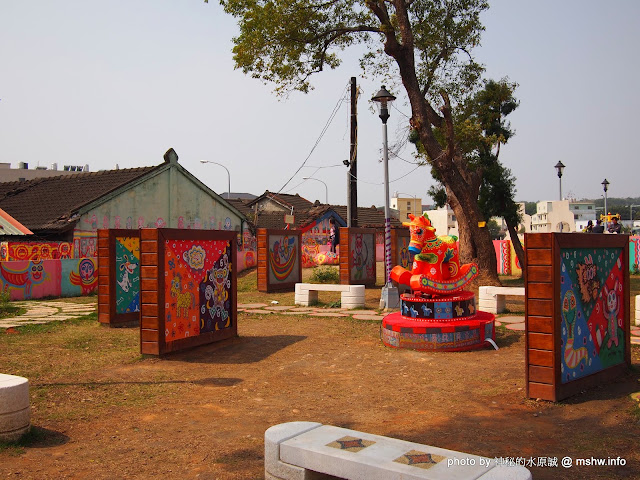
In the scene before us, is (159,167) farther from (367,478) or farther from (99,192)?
(367,478)

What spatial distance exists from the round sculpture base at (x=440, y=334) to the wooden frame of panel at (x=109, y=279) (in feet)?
20.2

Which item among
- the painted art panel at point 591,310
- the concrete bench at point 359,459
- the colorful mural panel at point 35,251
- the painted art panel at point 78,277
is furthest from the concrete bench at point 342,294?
the colorful mural panel at point 35,251

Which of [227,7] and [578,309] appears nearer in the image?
[578,309]

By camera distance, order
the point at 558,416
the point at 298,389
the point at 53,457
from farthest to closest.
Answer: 1. the point at 298,389
2. the point at 558,416
3. the point at 53,457

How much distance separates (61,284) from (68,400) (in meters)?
15.1

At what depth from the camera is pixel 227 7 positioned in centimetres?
1866

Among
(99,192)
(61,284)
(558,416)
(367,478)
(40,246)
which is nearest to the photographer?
(367,478)

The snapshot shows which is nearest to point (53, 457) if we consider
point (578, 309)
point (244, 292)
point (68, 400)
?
point (68, 400)

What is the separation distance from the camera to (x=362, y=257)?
21.5 metres

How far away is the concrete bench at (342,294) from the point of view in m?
15.5

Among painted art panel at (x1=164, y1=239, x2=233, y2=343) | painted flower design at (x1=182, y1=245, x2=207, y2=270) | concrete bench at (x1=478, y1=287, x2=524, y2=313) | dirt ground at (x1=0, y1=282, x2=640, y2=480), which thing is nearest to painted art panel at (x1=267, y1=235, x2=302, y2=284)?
concrete bench at (x1=478, y1=287, x2=524, y2=313)

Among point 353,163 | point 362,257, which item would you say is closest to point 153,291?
point 362,257

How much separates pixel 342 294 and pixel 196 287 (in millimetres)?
6345

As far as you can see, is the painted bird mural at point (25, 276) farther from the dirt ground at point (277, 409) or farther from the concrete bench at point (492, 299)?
the concrete bench at point (492, 299)
